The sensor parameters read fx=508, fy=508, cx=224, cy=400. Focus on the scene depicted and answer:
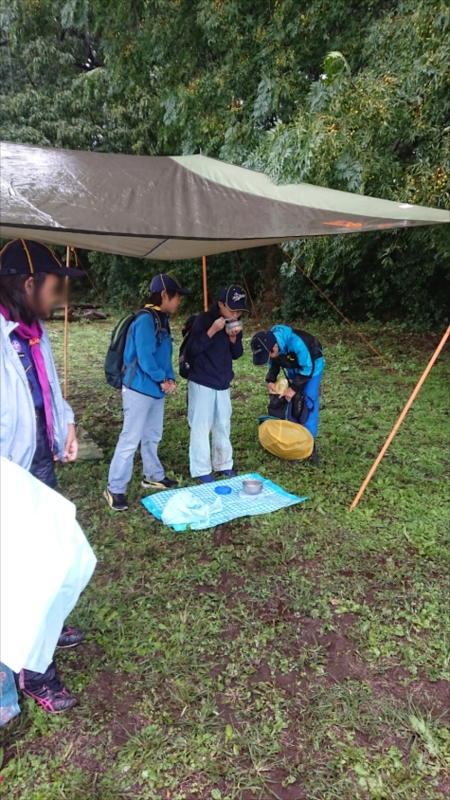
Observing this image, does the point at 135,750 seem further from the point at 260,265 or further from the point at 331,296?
the point at 260,265

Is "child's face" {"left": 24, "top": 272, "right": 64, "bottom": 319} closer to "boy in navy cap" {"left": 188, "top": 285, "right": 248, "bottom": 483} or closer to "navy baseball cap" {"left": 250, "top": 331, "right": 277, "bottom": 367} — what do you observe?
"boy in navy cap" {"left": 188, "top": 285, "right": 248, "bottom": 483}

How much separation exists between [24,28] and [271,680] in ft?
33.1

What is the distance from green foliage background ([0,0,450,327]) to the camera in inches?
153

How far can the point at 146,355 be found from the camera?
131 inches

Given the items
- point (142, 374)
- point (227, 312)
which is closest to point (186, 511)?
point (142, 374)

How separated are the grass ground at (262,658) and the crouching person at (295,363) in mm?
564

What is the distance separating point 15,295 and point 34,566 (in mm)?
950

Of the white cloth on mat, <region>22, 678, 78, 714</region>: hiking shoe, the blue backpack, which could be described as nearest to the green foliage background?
the blue backpack

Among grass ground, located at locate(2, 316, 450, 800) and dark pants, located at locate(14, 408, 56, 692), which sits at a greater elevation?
dark pants, located at locate(14, 408, 56, 692)

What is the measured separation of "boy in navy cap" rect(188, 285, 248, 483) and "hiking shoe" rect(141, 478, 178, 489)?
24 centimetres

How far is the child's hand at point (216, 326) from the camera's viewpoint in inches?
144

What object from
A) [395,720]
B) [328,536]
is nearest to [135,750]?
[395,720]

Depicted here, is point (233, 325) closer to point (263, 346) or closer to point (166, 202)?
point (263, 346)

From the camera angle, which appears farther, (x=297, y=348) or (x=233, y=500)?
(x=297, y=348)
